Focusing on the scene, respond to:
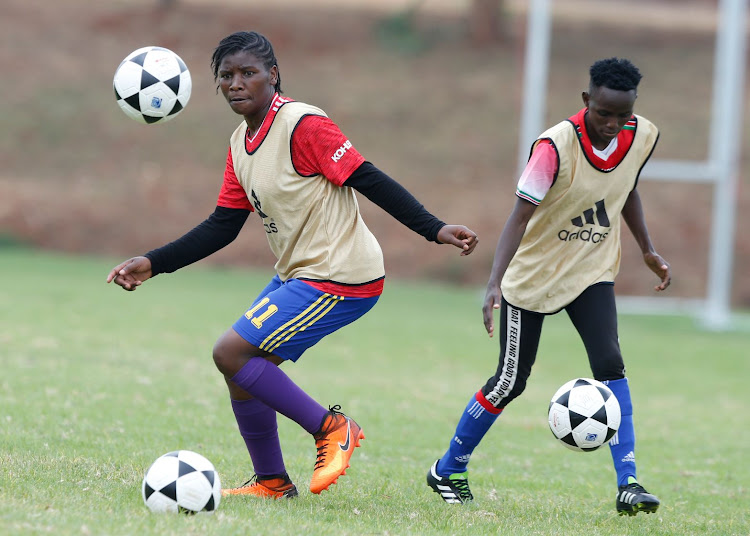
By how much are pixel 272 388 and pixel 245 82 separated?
59.4 inches

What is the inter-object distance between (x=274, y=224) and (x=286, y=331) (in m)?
0.56

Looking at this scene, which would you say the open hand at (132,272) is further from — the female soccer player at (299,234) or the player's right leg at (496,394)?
the player's right leg at (496,394)

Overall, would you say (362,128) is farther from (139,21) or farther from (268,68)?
(268,68)

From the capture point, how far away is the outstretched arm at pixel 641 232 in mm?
5848

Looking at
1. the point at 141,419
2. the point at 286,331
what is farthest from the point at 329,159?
the point at 141,419

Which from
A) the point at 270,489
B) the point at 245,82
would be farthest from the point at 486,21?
the point at 270,489

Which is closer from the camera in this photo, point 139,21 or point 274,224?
point 274,224

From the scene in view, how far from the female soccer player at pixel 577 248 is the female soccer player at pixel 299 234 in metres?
0.72

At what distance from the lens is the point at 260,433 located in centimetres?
538

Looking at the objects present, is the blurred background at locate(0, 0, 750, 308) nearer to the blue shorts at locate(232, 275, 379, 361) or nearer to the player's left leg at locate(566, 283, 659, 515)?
the player's left leg at locate(566, 283, 659, 515)

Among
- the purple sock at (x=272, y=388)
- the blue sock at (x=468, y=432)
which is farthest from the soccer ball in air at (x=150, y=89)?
the blue sock at (x=468, y=432)

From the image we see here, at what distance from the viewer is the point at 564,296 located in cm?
569

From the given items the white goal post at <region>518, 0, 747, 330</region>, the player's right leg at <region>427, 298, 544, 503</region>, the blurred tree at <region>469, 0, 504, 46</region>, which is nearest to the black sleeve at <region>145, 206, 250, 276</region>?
the player's right leg at <region>427, 298, 544, 503</region>

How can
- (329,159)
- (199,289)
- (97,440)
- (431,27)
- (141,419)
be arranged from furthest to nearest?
(431,27), (199,289), (141,419), (97,440), (329,159)
